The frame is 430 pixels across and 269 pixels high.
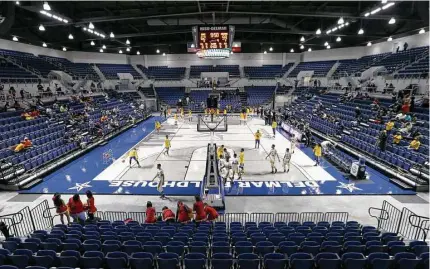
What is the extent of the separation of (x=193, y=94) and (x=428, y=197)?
131 feet

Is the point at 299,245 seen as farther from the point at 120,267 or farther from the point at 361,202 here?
the point at 361,202

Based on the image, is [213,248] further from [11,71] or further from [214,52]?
[11,71]

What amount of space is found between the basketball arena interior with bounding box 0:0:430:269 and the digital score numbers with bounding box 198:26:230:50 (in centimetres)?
9

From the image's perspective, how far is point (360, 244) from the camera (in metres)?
6.73

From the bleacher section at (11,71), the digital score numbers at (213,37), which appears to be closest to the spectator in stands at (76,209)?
the digital score numbers at (213,37)

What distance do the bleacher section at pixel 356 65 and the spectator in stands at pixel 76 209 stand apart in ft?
118

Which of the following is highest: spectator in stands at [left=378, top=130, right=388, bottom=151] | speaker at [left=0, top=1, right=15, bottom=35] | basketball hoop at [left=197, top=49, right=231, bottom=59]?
speaker at [left=0, top=1, right=15, bottom=35]

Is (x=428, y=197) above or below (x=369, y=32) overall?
below

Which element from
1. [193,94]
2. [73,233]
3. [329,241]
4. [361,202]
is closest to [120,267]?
[73,233]

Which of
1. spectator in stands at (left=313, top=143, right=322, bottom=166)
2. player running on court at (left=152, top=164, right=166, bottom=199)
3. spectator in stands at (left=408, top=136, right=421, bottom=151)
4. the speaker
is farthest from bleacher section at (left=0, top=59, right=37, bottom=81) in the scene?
spectator in stands at (left=408, top=136, right=421, bottom=151)

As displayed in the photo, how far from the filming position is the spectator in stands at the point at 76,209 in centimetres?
936

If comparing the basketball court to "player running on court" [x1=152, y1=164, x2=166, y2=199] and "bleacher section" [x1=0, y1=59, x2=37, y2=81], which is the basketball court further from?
"bleacher section" [x1=0, y1=59, x2=37, y2=81]

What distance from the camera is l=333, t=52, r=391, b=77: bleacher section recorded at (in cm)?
3500

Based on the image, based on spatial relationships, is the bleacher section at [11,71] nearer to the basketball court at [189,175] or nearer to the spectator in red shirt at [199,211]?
the basketball court at [189,175]
